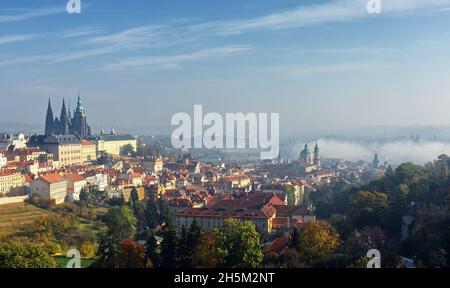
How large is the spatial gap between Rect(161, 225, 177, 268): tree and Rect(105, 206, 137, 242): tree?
3.05m

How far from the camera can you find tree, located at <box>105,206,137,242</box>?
29.9ft

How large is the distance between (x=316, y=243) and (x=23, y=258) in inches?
120

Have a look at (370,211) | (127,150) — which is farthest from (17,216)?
(127,150)

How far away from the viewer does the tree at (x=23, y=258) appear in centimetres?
525

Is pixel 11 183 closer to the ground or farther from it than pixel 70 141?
closer to the ground

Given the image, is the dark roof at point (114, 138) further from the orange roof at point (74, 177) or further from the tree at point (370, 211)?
the tree at point (370, 211)

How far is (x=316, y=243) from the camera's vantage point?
5.99 meters

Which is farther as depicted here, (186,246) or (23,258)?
(186,246)

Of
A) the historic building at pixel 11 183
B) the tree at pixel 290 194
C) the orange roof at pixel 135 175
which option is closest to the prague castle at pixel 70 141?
the orange roof at pixel 135 175

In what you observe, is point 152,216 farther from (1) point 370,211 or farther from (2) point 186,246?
(2) point 186,246

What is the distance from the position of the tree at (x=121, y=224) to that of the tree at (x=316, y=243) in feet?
11.8

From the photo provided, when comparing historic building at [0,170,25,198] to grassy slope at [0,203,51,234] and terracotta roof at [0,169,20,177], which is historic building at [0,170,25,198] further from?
grassy slope at [0,203,51,234]
